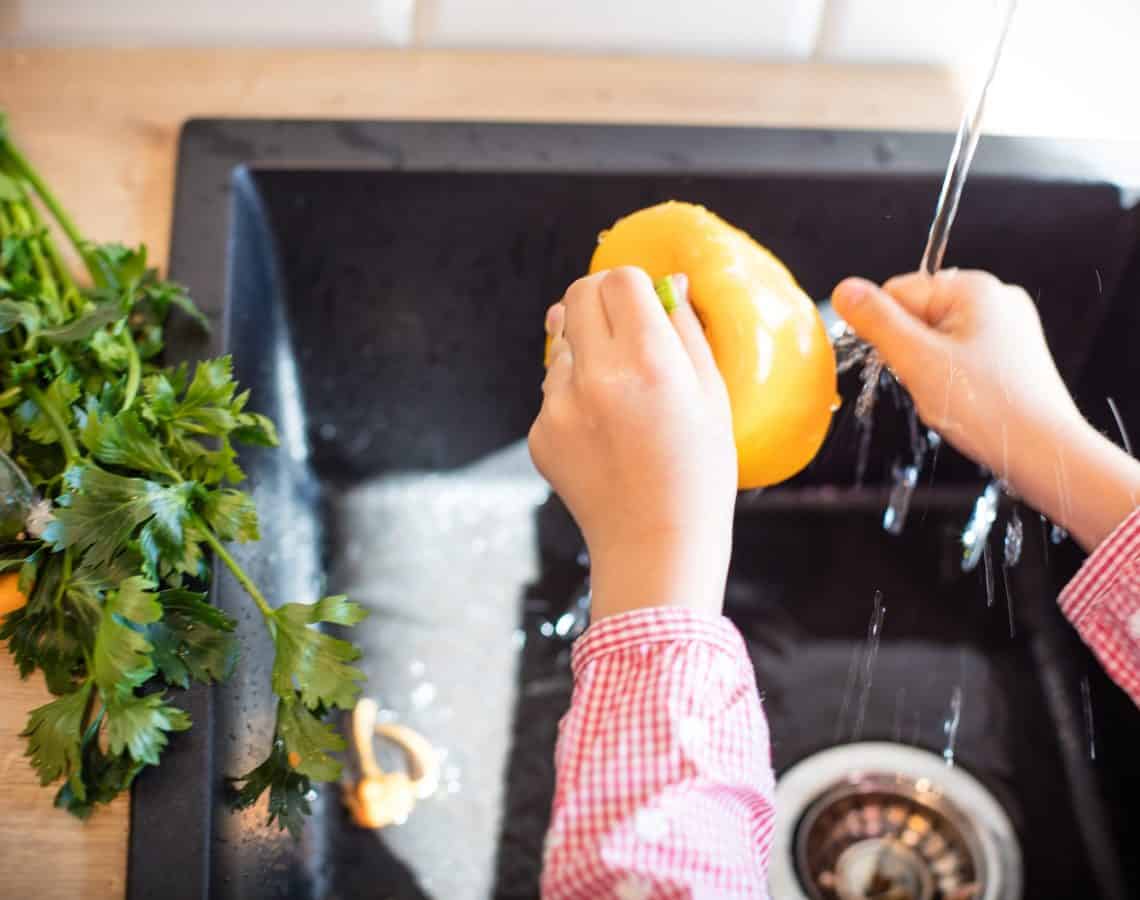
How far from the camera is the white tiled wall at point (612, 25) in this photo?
0.81 meters

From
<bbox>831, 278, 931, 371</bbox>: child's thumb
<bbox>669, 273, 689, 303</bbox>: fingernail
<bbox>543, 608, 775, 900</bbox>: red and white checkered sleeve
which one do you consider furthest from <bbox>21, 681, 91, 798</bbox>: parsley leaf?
<bbox>831, 278, 931, 371</bbox>: child's thumb

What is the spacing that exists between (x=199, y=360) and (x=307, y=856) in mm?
336

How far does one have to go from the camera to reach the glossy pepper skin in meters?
0.63

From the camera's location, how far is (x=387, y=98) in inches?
31.9

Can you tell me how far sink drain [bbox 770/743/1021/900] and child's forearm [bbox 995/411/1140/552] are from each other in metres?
0.27

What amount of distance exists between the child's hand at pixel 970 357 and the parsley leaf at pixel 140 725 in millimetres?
453

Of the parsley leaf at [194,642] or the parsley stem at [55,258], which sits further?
the parsley stem at [55,258]

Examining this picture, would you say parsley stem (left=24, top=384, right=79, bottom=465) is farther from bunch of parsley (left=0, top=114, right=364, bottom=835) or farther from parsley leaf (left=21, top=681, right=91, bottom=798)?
parsley leaf (left=21, top=681, right=91, bottom=798)

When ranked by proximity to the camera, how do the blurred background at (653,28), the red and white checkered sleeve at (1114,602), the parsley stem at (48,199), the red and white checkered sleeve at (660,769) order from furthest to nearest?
the blurred background at (653,28), the parsley stem at (48,199), the red and white checkered sleeve at (1114,602), the red and white checkered sleeve at (660,769)

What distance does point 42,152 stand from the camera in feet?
2.54

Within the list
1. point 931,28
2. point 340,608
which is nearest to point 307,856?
point 340,608

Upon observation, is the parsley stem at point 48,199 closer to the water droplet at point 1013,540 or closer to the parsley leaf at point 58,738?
the parsley leaf at point 58,738

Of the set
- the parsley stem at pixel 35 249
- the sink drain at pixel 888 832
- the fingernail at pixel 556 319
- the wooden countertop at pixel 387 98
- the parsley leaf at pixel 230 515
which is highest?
the wooden countertop at pixel 387 98

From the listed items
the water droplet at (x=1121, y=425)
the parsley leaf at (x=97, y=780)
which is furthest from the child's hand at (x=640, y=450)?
the water droplet at (x=1121, y=425)
